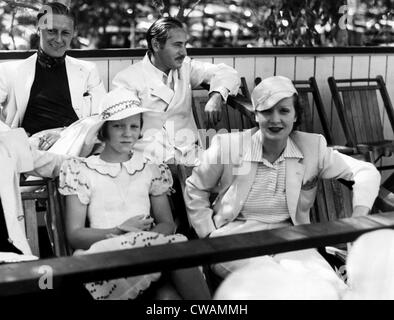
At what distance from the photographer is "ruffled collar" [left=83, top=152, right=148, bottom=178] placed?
2.68 metres

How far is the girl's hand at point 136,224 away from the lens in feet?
8.41

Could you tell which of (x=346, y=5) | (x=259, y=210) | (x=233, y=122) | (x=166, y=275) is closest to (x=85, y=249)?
(x=166, y=275)

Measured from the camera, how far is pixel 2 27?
4.61m

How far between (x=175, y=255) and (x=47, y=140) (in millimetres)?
2114

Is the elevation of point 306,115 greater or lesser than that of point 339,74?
lesser

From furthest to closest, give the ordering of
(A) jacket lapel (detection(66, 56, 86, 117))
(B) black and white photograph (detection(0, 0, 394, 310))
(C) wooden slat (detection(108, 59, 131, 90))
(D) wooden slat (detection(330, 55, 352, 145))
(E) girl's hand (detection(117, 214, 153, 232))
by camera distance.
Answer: (D) wooden slat (detection(330, 55, 352, 145)), (C) wooden slat (detection(108, 59, 131, 90)), (A) jacket lapel (detection(66, 56, 86, 117)), (E) girl's hand (detection(117, 214, 153, 232)), (B) black and white photograph (detection(0, 0, 394, 310))

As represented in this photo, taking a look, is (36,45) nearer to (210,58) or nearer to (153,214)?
(210,58)

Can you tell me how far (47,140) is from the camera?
130 inches

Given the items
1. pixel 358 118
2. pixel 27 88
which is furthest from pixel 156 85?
pixel 358 118

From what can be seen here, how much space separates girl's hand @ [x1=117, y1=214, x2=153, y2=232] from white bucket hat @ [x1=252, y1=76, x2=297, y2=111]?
2.13ft

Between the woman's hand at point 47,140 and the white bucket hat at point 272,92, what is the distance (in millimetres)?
1100

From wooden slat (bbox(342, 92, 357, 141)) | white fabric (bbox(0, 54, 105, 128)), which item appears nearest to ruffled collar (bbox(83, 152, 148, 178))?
white fabric (bbox(0, 54, 105, 128))

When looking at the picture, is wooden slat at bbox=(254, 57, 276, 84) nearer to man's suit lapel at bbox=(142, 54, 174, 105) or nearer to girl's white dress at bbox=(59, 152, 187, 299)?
man's suit lapel at bbox=(142, 54, 174, 105)

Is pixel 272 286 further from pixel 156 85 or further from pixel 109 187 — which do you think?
pixel 156 85
